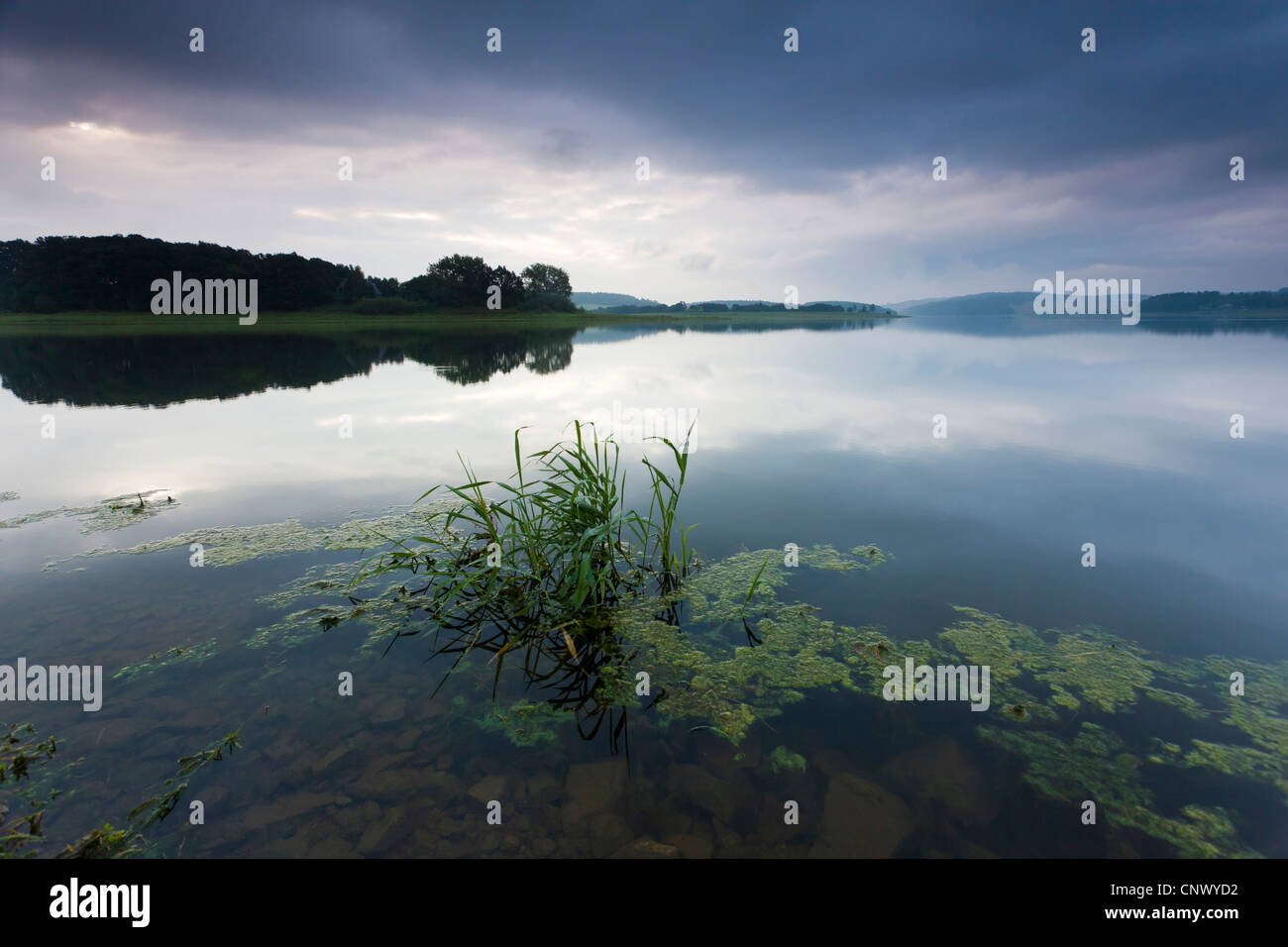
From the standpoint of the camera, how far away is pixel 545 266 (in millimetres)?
99375

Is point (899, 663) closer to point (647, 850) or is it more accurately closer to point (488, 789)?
point (647, 850)

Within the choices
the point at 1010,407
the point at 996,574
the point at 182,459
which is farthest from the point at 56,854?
the point at 1010,407

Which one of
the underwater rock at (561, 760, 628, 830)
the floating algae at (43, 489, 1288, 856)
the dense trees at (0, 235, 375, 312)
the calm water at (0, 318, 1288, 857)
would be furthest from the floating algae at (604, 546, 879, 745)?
the dense trees at (0, 235, 375, 312)

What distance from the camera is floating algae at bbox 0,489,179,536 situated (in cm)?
695

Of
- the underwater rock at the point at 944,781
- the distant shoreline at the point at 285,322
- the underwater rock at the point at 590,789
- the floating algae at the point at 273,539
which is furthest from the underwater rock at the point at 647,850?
the distant shoreline at the point at 285,322

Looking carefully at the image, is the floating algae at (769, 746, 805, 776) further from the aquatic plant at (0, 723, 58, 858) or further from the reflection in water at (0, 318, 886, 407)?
the reflection in water at (0, 318, 886, 407)

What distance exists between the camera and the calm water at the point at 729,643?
302 centimetres

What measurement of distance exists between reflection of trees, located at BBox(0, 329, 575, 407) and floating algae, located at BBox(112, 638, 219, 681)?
14.3 meters

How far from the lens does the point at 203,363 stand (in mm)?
24734

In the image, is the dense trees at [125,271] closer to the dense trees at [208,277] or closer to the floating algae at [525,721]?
the dense trees at [208,277]

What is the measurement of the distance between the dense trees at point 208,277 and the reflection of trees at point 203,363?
27960 mm
